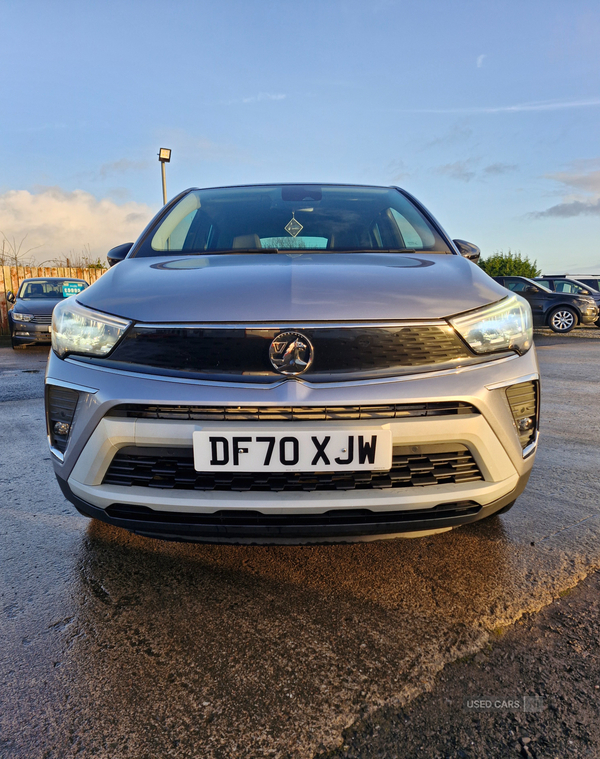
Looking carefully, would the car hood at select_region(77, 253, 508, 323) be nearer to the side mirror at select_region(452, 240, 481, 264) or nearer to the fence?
the side mirror at select_region(452, 240, 481, 264)

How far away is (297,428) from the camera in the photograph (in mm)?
1523

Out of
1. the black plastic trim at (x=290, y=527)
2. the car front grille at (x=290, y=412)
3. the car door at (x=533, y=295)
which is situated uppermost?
the car front grille at (x=290, y=412)

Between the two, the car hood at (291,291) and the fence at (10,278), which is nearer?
the car hood at (291,291)

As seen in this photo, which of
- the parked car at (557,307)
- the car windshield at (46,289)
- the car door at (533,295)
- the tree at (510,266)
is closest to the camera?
the car windshield at (46,289)

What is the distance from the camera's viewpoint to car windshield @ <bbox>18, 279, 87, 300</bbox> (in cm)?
1238

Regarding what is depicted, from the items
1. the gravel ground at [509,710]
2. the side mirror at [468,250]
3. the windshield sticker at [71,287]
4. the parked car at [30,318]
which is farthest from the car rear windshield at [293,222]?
the windshield sticker at [71,287]

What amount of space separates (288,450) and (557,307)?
15688mm

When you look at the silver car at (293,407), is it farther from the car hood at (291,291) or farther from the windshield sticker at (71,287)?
the windshield sticker at (71,287)

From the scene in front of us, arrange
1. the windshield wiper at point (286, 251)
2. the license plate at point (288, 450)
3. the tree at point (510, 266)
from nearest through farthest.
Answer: the license plate at point (288, 450) < the windshield wiper at point (286, 251) < the tree at point (510, 266)

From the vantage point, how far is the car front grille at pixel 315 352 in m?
1.60

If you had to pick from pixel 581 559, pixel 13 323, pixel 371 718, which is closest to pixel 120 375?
pixel 371 718

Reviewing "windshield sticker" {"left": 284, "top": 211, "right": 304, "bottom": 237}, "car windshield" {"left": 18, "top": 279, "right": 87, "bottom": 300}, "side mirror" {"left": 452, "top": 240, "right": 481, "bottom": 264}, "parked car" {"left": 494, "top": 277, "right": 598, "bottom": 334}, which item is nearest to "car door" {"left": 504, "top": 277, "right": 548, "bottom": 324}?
"parked car" {"left": 494, "top": 277, "right": 598, "bottom": 334}

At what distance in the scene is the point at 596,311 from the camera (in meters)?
15.5

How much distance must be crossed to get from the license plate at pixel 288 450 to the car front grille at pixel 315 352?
0.17 metres
